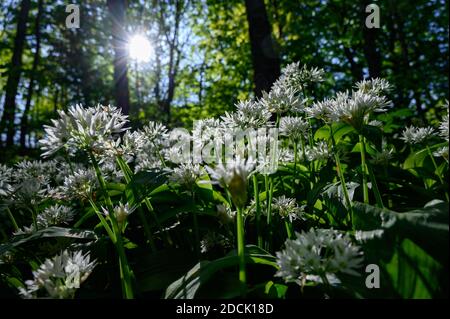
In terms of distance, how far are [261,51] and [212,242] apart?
358 centimetres

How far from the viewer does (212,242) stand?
2049 mm

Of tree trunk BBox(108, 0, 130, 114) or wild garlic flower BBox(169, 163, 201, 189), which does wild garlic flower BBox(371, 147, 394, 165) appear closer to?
wild garlic flower BBox(169, 163, 201, 189)

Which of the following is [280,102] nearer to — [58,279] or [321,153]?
[321,153]

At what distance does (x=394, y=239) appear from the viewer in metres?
1.27

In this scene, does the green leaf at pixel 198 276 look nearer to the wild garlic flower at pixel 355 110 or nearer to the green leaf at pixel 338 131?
the wild garlic flower at pixel 355 110

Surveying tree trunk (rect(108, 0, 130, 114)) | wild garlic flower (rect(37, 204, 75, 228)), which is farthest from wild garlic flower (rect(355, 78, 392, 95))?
tree trunk (rect(108, 0, 130, 114))

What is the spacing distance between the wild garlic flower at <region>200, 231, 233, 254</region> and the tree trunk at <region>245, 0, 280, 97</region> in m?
3.00

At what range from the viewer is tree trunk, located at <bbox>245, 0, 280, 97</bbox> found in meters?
Result: 4.89

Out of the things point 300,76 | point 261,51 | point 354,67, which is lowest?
point 300,76

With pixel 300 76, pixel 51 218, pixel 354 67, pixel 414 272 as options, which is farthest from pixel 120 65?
pixel 354 67

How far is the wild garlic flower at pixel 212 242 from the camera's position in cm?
204

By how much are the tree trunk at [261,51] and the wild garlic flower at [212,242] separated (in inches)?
118
